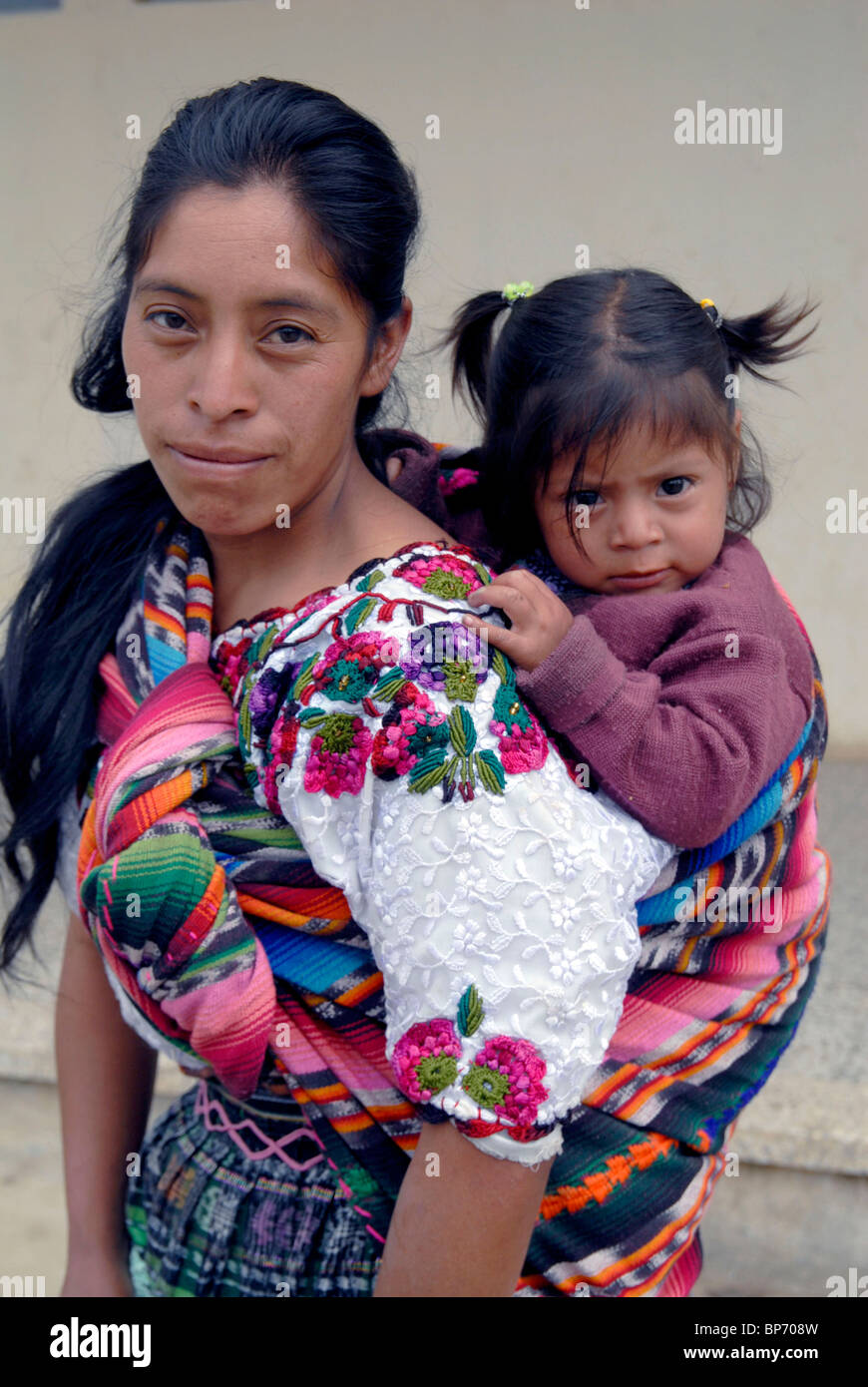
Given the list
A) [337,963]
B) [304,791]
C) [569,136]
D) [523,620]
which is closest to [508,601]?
[523,620]

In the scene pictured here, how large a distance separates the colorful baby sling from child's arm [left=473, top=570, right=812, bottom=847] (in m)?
0.09

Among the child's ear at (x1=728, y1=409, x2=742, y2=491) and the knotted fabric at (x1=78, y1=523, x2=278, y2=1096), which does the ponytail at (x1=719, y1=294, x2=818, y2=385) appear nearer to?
the child's ear at (x1=728, y1=409, x2=742, y2=491)

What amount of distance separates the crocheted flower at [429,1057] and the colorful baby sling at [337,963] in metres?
0.13

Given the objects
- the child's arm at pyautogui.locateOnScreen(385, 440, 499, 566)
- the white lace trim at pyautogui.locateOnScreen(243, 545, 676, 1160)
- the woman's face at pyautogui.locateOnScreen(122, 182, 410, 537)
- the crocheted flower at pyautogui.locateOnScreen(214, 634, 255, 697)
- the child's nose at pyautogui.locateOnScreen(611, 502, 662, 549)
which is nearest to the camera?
the white lace trim at pyautogui.locateOnScreen(243, 545, 676, 1160)

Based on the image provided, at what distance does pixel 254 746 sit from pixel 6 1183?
8.47 ft

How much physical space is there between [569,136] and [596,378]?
3.33 m

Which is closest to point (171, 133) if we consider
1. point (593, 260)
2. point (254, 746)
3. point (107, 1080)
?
point (254, 746)

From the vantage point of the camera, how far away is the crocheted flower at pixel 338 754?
3.57 feet

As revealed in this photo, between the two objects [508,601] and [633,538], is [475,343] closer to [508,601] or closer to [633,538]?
[633,538]

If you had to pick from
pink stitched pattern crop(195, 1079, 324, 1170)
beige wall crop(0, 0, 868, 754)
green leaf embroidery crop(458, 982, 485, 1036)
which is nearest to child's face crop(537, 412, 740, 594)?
green leaf embroidery crop(458, 982, 485, 1036)

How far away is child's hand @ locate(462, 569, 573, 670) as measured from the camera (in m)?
1.17

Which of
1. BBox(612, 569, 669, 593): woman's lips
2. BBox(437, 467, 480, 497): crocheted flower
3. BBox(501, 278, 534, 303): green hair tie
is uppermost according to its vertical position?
BBox(501, 278, 534, 303): green hair tie

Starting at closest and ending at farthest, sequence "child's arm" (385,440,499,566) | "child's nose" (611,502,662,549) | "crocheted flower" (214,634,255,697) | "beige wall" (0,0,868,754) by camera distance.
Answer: "crocheted flower" (214,634,255,697)
"child's nose" (611,502,662,549)
"child's arm" (385,440,499,566)
"beige wall" (0,0,868,754)

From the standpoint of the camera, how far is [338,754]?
1094 millimetres
